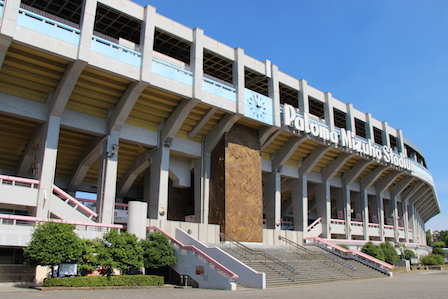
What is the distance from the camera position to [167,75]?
1085 inches

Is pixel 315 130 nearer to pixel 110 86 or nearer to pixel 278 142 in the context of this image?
pixel 278 142

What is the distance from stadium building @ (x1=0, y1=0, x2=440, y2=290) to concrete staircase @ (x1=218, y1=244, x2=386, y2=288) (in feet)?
11.4

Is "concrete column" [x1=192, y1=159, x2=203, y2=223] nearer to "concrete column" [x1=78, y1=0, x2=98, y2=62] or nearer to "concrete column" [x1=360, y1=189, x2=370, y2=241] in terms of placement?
"concrete column" [x1=78, y1=0, x2=98, y2=62]

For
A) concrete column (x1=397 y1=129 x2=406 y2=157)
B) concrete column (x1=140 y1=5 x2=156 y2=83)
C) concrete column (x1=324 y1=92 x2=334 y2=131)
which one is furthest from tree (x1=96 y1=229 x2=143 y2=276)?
concrete column (x1=397 y1=129 x2=406 y2=157)

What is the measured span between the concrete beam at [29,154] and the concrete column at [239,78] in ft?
48.0

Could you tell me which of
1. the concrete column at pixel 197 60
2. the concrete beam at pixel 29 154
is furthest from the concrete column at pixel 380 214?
the concrete beam at pixel 29 154

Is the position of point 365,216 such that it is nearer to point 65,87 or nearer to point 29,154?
point 29,154

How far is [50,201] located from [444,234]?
169 metres

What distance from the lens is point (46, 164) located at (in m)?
24.6

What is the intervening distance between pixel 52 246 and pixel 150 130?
13800 mm

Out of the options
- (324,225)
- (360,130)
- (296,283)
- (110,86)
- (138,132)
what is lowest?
(296,283)

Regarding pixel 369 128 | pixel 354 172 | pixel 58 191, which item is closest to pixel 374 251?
pixel 354 172

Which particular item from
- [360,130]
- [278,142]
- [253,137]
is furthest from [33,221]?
[360,130]

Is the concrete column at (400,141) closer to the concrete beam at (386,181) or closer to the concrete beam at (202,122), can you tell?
the concrete beam at (386,181)
